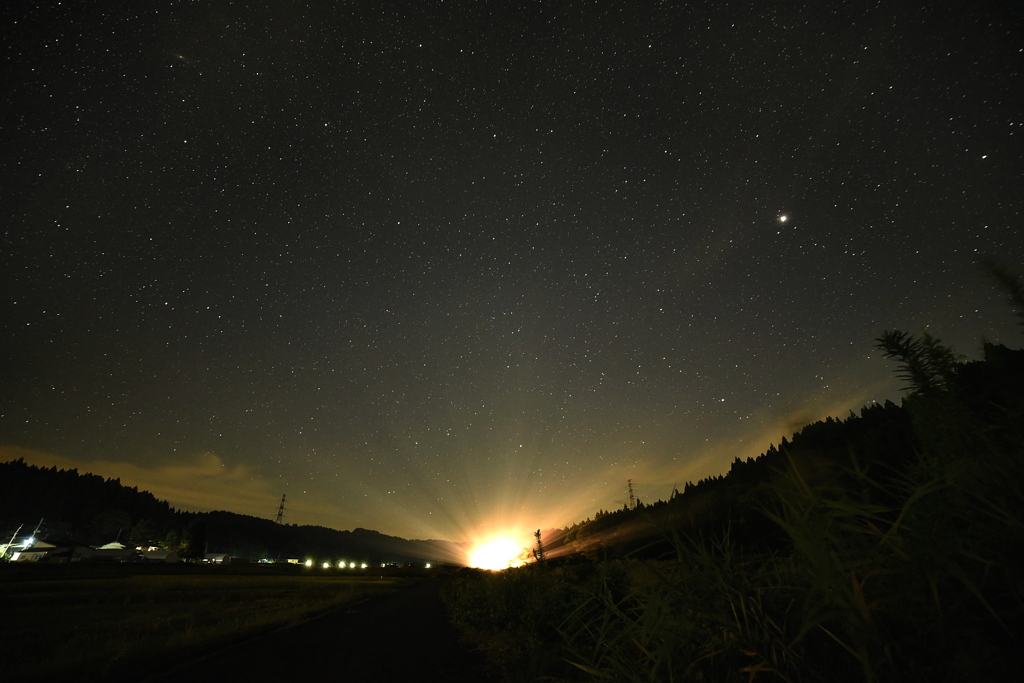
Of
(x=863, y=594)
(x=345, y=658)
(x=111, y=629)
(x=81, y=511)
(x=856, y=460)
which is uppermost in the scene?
(x=81, y=511)

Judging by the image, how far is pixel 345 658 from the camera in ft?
→ 32.7

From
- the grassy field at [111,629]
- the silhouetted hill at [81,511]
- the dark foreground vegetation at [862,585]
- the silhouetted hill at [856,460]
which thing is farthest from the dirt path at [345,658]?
the silhouetted hill at [81,511]

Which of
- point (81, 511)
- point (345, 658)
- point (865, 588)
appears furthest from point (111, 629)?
point (81, 511)

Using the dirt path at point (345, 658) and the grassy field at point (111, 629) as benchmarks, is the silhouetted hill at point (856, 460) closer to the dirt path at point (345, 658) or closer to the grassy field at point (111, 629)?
the dirt path at point (345, 658)

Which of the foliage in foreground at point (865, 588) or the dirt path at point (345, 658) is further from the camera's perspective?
the dirt path at point (345, 658)

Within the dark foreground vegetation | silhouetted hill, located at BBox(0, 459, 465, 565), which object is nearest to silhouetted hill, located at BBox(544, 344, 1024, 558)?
the dark foreground vegetation

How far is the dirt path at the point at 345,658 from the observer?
26.8ft

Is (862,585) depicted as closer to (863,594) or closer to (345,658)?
(863,594)

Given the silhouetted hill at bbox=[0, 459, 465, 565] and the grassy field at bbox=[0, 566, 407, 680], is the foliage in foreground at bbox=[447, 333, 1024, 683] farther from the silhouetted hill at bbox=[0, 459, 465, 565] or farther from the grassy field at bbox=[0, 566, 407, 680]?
the silhouetted hill at bbox=[0, 459, 465, 565]

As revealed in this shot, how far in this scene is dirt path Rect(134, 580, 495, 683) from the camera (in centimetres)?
817

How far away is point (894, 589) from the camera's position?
1.08m

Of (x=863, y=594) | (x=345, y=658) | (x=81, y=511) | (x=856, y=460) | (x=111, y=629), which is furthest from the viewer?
(x=81, y=511)

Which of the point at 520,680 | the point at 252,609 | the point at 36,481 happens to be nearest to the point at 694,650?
the point at 520,680

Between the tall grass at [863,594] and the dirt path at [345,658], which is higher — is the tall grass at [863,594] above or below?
above
